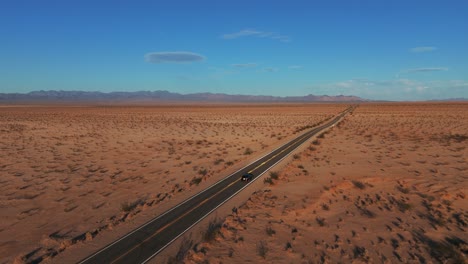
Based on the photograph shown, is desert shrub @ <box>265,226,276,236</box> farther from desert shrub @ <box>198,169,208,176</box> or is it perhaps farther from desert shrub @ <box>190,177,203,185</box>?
desert shrub @ <box>198,169,208,176</box>

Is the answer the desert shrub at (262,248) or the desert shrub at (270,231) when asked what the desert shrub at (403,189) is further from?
the desert shrub at (262,248)

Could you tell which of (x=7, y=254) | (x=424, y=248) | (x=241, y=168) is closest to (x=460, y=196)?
(x=424, y=248)

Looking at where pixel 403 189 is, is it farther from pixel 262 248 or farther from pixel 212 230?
pixel 212 230

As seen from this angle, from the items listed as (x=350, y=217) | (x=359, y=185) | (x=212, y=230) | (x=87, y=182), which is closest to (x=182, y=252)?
(x=212, y=230)

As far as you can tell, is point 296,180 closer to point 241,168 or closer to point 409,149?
point 241,168

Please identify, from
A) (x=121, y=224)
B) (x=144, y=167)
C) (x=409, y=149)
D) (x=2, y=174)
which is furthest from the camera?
(x=409, y=149)

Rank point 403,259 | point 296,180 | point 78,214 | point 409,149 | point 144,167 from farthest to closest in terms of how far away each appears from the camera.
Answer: point 409,149 → point 144,167 → point 296,180 → point 78,214 → point 403,259
